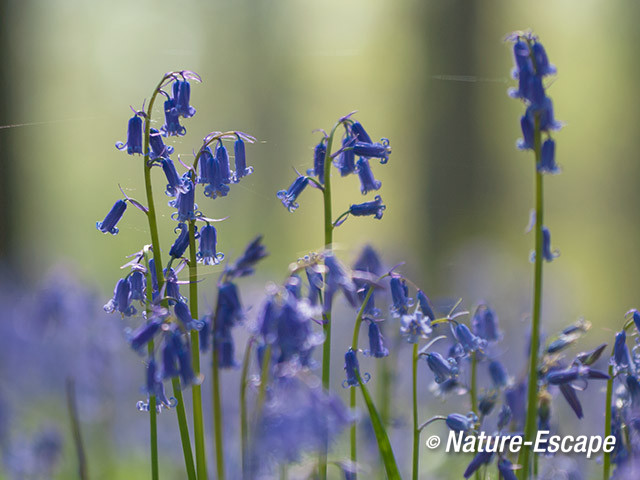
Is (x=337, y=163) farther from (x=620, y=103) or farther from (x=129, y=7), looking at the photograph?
(x=620, y=103)

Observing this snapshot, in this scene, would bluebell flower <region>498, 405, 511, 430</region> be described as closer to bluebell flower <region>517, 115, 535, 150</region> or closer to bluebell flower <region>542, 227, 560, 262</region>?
bluebell flower <region>542, 227, 560, 262</region>

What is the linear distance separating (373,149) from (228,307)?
0.38 metres

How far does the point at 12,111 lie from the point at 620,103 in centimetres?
511

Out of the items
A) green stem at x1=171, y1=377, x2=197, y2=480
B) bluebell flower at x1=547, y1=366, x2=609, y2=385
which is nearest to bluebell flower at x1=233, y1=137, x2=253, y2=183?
green stem at x1=171, y1=377, x2=197, y2=480

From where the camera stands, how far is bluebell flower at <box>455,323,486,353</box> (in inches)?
42.4

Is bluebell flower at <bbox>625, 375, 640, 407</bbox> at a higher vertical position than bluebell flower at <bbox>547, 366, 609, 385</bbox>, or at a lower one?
lower

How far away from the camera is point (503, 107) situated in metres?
5.18

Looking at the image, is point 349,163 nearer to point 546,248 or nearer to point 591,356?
point 546,248

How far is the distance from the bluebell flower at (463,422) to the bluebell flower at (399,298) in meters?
0.19

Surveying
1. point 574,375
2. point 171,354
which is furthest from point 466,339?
point 171,354

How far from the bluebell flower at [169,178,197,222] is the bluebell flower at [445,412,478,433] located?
0.51 m

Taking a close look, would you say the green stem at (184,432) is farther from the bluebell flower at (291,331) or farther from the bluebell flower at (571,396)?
the bluebell flower at (571,396)

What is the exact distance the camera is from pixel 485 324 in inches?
49.3

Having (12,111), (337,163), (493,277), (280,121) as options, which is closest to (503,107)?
(493,277)
